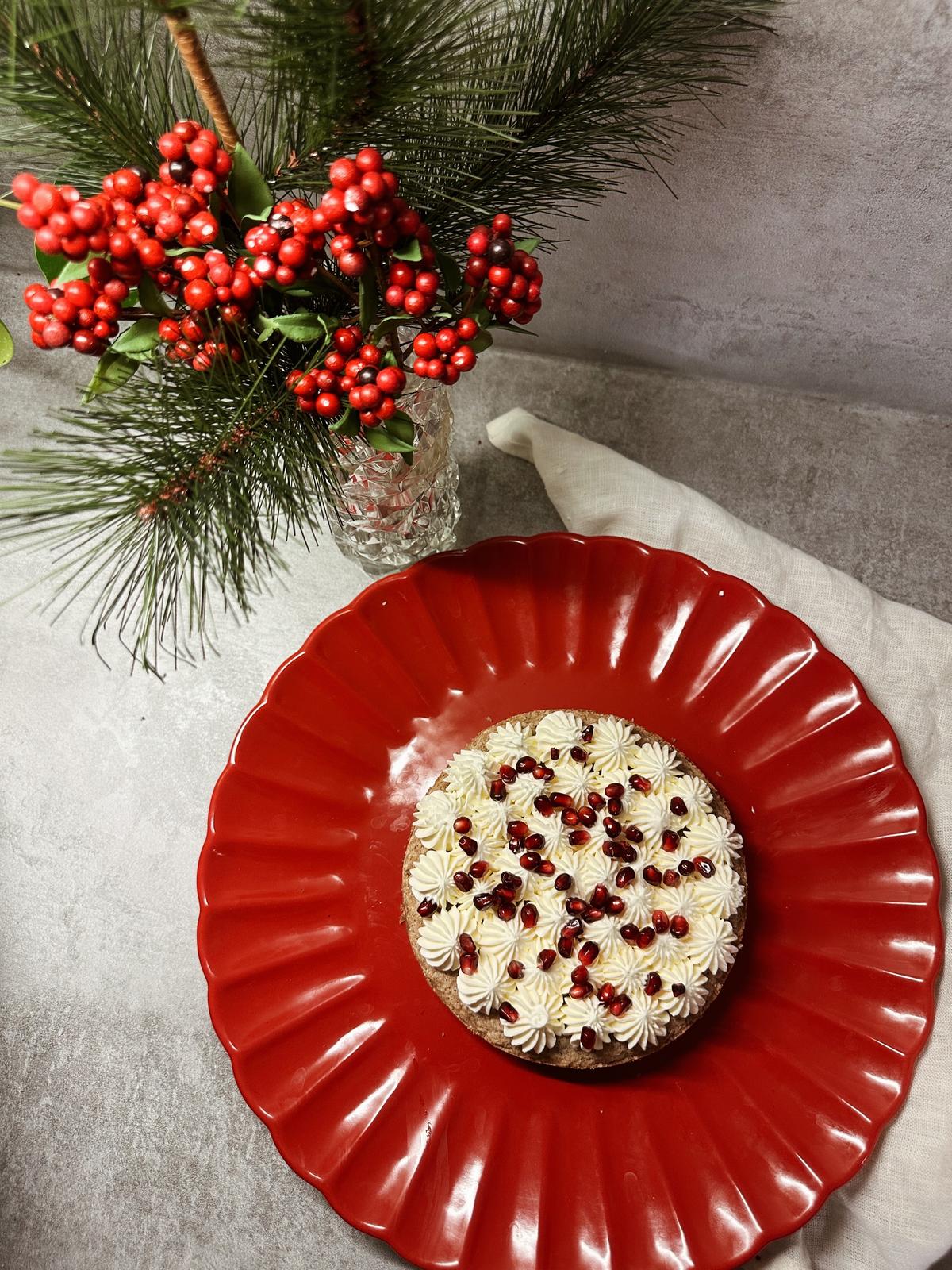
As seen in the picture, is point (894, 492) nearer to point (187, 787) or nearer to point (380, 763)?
point (380, 763)

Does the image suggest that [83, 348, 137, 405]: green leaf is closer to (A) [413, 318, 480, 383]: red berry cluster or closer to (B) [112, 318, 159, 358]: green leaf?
(B) [112, 318, 159, 358]: green leaf

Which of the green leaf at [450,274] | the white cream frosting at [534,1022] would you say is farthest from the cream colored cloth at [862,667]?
the green leaf at [450,274]

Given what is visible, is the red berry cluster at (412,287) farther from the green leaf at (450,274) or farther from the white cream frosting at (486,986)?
the white cream frosting at (486,986)

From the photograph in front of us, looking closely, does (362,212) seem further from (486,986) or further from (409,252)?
(486,986)

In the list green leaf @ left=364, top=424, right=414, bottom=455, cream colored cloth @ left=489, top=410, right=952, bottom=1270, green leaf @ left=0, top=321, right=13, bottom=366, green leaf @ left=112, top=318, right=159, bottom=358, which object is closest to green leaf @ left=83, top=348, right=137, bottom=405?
green leaf @ left=112, top=318, right=159, bottom=358

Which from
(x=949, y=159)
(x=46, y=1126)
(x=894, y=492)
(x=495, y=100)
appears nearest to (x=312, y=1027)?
(x=46, y=1126)

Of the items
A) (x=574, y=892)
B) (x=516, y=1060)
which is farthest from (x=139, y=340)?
(x=516, y=1060)
